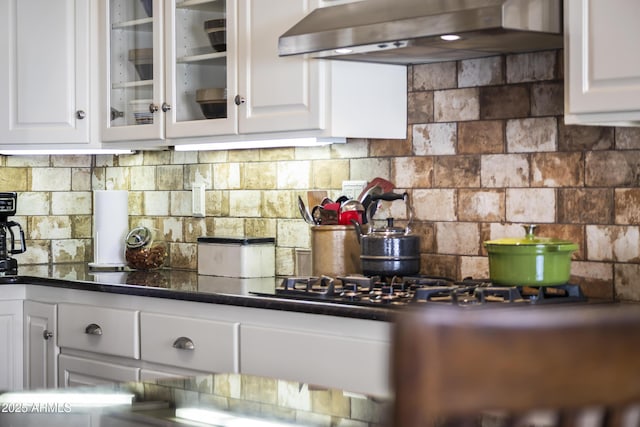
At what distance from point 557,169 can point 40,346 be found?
212 cm

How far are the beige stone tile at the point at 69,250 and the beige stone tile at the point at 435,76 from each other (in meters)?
2.08

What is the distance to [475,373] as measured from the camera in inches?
18.6

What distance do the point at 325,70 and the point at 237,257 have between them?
807mm

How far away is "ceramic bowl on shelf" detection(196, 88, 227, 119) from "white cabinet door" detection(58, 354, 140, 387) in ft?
3.15

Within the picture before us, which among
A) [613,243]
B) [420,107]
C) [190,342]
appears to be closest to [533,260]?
[613,243]

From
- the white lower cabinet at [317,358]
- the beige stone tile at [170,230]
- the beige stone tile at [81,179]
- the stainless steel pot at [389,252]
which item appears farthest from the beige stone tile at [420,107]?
the beige stone tile at [81,179]

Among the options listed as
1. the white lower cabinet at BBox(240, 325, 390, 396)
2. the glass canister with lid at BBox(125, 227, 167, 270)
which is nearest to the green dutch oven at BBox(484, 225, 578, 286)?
the white lower cabinet at BBox(240, 325, 390, 396)

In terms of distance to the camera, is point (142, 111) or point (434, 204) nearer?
point (434, 204)

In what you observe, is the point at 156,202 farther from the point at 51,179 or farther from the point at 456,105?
the point at 456,105

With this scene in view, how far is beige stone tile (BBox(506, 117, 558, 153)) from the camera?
2980 mm

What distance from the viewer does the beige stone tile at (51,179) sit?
4637 mm

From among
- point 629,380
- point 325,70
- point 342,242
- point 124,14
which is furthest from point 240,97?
point 629,380

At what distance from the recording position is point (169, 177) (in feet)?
14.5

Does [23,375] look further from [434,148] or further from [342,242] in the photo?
[434,148]
